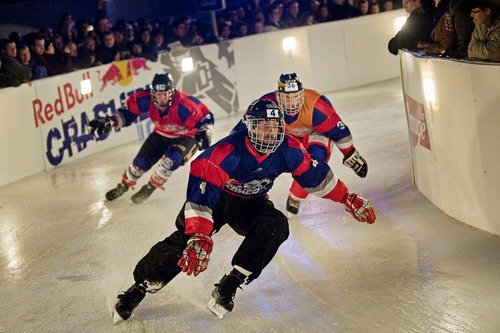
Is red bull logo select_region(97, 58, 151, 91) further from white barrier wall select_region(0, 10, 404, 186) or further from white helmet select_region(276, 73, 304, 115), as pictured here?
white helmet select_region(276, 73, 304, 115)

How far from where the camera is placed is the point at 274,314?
601cm

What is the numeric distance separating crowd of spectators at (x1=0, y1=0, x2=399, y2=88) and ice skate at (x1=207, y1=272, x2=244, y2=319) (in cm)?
741

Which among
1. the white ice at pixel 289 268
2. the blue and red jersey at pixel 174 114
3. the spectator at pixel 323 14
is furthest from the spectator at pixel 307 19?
the blue and red jersey at pixel 174 114

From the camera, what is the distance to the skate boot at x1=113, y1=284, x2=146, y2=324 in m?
6.21

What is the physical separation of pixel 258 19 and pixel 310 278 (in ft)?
38.9

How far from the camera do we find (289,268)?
7074 mm

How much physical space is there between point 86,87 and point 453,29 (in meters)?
7.44

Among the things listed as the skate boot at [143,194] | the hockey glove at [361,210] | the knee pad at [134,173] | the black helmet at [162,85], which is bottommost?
the skate boot at [143,194]

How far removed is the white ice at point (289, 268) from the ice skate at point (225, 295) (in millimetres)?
77

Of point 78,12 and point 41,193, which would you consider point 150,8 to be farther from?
point 41,193

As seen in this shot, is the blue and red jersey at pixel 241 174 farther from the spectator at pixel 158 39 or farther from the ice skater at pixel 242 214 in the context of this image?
the spectator at pixel 158 39

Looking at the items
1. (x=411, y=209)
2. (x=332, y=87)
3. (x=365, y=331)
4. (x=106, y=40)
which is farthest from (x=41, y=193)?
(x=332, y=87)

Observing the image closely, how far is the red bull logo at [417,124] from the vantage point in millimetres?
8328

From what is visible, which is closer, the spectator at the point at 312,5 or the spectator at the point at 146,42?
the spectator at the point at 146,42
